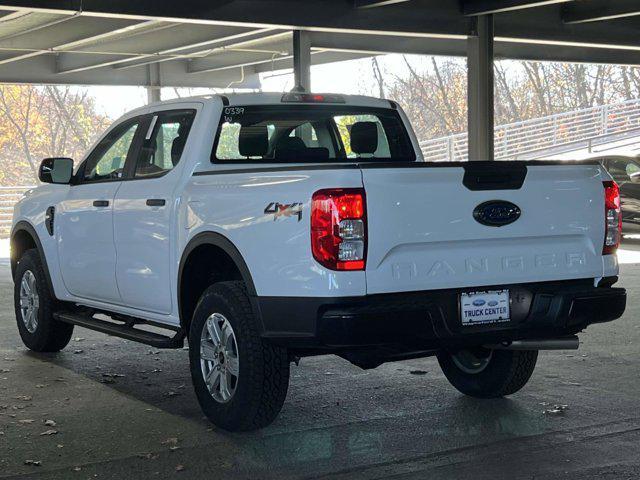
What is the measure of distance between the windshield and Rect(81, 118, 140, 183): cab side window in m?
0.99

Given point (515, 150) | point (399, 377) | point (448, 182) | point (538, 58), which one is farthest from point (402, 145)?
point (515, 150)

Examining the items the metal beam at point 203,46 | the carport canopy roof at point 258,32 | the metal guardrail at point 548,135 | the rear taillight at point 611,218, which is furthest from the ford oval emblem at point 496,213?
the metal guardrail at point 548,135

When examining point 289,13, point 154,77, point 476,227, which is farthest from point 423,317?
point 154,77

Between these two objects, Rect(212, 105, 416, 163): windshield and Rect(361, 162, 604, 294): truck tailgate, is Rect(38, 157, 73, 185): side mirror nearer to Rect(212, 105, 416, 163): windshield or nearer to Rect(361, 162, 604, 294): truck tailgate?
Rect(212, 105, 416, 163): windshield

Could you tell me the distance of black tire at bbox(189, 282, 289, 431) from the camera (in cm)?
570

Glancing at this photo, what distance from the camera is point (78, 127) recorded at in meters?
48.5

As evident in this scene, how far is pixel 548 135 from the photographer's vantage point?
44.2m

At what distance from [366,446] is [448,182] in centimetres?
143

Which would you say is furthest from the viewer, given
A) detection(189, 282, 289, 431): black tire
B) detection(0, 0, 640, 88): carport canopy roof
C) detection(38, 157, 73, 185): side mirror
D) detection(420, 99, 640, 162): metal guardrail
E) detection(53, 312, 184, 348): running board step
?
detection(420, 99, 640, 162): metal guardrail

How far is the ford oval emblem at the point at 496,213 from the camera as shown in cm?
555

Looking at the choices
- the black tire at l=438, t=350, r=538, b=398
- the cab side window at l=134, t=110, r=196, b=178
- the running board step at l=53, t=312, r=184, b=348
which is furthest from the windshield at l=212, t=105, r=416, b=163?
the black tire at l=438, t=350, r=538, b=398

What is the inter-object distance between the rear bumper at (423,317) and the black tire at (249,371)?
0.19 metres

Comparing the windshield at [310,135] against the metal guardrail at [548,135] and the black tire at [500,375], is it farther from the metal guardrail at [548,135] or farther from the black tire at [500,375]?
the metal guardrail at [548,135]

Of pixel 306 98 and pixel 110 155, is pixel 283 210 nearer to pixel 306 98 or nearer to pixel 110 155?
pixel 306 98
